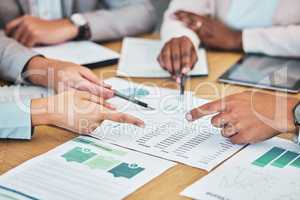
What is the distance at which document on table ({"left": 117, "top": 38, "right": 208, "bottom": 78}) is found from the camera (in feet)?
4.74

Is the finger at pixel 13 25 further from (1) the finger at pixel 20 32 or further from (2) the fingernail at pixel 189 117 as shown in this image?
(2) the fingernail at pixel 189 117

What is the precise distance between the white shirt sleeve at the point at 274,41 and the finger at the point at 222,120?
557mm

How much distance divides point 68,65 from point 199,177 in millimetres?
539

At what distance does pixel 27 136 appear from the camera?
1066mm

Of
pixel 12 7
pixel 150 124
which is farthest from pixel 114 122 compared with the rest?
pixel 12 7

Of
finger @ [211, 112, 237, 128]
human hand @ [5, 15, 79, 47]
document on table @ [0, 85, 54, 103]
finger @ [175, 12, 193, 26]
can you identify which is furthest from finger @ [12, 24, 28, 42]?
finger @ [211, 112, 237, 128]

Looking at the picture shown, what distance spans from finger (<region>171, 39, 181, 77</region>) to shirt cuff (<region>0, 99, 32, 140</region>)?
1.51 ft

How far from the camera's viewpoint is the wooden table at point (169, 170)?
0.89m

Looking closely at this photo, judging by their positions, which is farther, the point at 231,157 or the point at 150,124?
the point at 150,124

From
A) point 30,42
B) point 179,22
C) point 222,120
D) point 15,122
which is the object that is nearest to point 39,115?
point 15,122

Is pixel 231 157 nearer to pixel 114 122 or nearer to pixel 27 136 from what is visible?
pixel 114 122

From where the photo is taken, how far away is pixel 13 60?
1.39 metres

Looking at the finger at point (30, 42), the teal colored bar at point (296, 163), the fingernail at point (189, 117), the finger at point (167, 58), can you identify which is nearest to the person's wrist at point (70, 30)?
the finger at point (30, 42)

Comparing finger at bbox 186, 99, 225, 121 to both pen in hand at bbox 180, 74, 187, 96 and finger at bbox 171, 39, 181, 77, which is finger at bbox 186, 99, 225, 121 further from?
finger at bbox 171, 39, 181, 77
